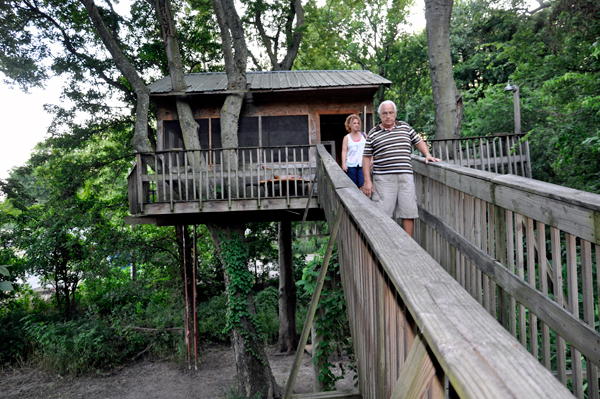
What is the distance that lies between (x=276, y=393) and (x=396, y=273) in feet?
33.0

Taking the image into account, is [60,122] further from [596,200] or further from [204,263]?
[596,200]

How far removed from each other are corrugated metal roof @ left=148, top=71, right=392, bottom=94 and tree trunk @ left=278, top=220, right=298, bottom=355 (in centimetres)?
451

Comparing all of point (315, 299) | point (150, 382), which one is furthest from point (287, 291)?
point (315, 299)

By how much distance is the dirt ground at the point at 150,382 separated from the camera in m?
11.0

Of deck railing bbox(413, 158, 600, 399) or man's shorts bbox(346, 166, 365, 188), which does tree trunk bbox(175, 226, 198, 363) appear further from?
deck railing bbox(413, 158, 600, 399)

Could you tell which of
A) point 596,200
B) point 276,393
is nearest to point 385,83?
point 276,393

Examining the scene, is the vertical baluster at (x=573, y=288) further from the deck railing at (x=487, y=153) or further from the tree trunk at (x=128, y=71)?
the tree trunk at (x=128, y=71)

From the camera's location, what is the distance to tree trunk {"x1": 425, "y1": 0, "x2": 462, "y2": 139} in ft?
28.0

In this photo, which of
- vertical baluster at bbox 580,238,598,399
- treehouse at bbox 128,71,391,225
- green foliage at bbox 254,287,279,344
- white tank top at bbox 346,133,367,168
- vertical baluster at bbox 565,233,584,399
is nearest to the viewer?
vertical baluster at bbox 580,238,598,399

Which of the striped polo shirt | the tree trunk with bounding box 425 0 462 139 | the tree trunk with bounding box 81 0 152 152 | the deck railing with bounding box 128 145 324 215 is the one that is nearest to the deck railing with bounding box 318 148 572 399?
the striped polo shirt

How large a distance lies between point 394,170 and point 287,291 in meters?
9.77

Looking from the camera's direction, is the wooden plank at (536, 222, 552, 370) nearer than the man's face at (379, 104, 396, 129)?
Yes

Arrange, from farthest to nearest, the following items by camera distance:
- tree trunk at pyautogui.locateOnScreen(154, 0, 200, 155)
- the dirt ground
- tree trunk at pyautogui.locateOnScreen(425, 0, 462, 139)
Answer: the dirt ground, tree trunk at pyautogui.locateOnScreen(154, 0, 200, 155), tree trunk at pyautogui.locateOnScreen(425, 0, 462, 139)

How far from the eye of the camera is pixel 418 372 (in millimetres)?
924
